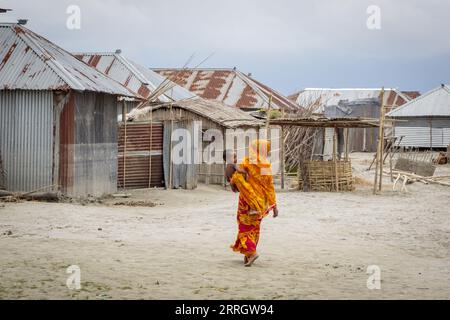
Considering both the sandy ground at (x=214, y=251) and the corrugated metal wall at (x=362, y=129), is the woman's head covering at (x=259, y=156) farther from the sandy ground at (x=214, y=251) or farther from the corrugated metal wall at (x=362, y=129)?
the corrugated metal wall at (x=362, y=129)

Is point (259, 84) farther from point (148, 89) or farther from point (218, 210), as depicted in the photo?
point (218, 210)

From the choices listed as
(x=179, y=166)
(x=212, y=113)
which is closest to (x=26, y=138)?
(x=179, y=166)

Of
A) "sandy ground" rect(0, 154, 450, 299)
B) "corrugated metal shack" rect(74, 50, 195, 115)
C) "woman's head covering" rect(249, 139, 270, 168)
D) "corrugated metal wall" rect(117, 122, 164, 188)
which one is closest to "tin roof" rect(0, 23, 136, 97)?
"corrugated metal wall" rect(117, 122, 164, 188)

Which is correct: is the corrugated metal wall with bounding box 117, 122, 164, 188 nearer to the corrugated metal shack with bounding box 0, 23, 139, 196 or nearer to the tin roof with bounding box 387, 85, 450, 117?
the corrugated metal shack with bounding box 0, 23, 139, 196

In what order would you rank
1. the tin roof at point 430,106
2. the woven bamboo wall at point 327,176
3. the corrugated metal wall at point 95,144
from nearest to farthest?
the corrugated metal wall at point 95,144
the woven bamboo wall at point 327,176
the tin roof at point 430,106

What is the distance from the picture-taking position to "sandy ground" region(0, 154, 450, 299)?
6.89 m

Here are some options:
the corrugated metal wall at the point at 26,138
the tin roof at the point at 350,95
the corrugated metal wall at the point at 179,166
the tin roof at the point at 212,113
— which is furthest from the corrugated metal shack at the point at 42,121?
the tin roof at the point at 350,95

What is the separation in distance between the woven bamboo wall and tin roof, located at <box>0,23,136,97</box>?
586 centimetres

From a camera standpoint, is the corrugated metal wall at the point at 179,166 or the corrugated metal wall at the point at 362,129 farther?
the corrugated metal wall at the point at 362,129

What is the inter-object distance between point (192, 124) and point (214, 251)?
983cm

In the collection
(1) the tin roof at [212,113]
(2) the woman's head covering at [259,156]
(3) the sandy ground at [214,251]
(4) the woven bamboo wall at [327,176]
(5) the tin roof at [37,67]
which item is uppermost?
(5) the tin roof at [37,67]

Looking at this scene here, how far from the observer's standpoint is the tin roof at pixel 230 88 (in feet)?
116

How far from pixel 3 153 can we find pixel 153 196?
151 inches
